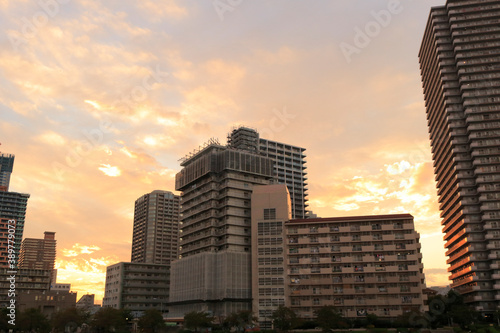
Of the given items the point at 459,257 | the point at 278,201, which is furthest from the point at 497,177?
the point at 278,201

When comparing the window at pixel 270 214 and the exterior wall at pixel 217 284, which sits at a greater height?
the window at pixel 270 214

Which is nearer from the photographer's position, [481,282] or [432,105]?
[481,282]

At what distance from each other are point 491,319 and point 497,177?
46937mm

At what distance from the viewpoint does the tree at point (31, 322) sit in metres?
114

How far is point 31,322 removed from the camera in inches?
4500

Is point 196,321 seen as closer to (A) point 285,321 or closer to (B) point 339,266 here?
(A) point 285,321

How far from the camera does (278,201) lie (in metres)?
148

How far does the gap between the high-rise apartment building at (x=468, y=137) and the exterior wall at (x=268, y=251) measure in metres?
64.3

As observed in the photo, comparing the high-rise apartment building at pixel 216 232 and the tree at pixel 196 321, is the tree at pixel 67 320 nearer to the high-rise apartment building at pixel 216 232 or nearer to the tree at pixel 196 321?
the tree at pixel 196 321

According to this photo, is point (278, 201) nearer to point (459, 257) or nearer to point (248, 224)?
point (248, 224)

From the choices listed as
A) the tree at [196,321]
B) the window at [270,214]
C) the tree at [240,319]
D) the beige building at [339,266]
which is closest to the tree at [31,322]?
the tree at [196,321]

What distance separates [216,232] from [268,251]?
24.4 metres

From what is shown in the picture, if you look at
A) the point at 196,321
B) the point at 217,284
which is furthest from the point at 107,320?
the point at 217,284

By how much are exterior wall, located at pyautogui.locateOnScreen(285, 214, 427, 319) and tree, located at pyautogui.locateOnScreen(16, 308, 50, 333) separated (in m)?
68.1
